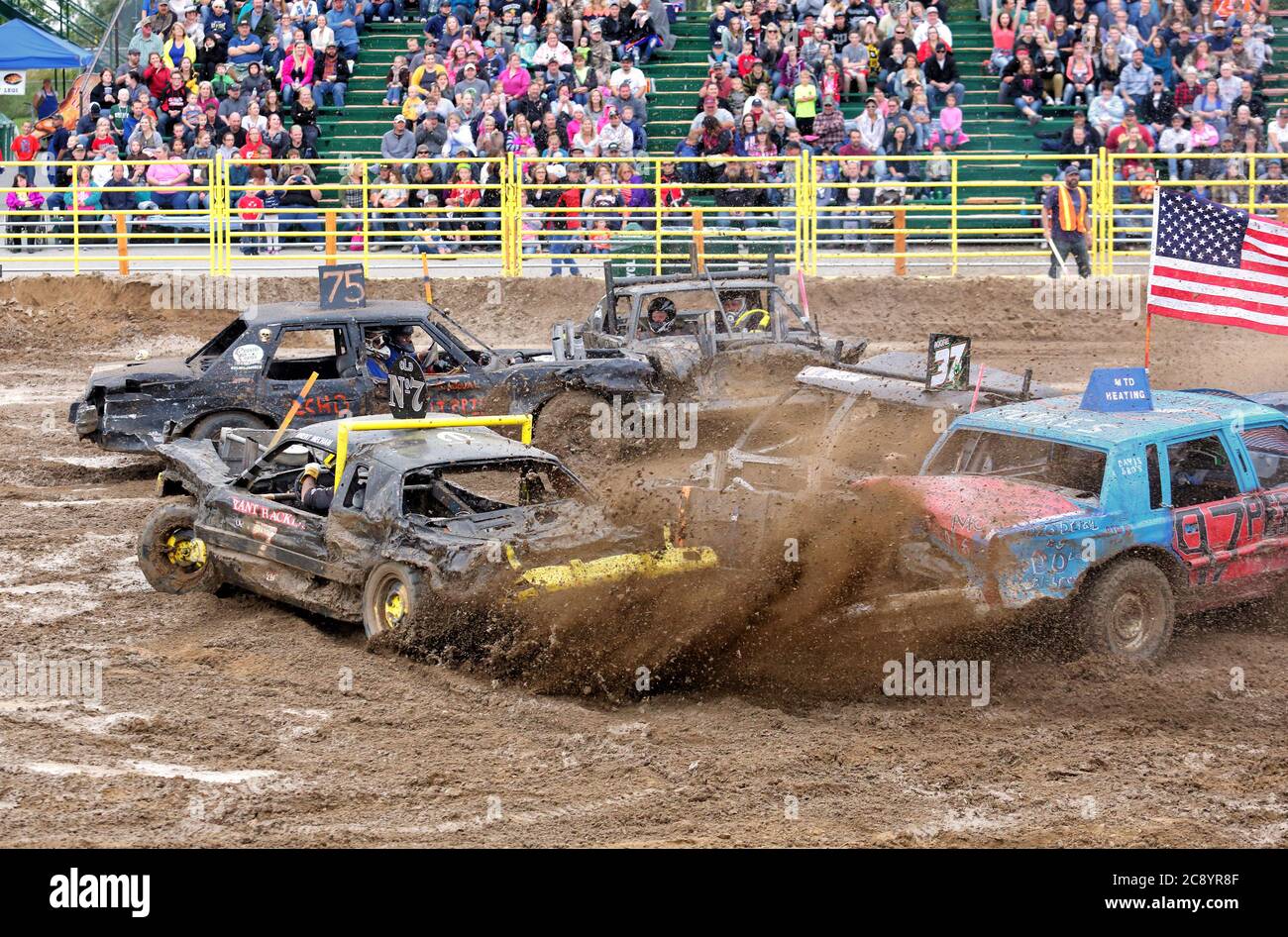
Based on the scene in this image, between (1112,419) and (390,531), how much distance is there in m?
4.02

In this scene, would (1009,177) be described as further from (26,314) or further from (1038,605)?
(1038,605)

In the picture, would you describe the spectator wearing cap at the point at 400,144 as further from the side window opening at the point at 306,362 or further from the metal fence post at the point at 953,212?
the side window opening at the point at 306,362

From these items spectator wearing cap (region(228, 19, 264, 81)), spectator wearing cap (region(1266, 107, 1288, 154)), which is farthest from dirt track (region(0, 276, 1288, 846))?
spectator wearing cap (region(228, 19, 264, 81))

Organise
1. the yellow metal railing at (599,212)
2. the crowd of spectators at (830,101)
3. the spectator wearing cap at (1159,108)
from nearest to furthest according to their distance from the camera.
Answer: the yellow metal railing at (599,212)
the crowd of spectators at (830,101)
the spectator wearing cap at (1159,108)

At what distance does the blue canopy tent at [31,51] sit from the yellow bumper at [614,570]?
22.6m

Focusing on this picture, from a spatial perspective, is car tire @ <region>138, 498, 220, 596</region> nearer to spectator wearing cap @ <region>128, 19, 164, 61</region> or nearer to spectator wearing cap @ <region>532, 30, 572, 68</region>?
spectator wearing cap @ <region>532, 30, 572, 68</region>

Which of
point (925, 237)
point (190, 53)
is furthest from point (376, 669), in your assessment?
point (190, 53)

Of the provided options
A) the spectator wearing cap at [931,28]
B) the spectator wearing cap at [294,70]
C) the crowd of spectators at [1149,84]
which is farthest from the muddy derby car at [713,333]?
the spectator wearing cap at [294,70]

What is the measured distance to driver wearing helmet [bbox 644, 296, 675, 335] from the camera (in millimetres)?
15312

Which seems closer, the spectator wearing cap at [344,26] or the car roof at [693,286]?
the car roof at [693,286]

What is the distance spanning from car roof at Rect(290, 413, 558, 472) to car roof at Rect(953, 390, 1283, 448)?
2.60 metres

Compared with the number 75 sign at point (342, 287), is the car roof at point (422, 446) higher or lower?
lower

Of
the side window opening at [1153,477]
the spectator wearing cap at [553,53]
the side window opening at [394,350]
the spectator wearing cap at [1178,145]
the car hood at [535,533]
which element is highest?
the spectator wearing cap at [553,53]

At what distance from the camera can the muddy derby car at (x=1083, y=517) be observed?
328 inches
